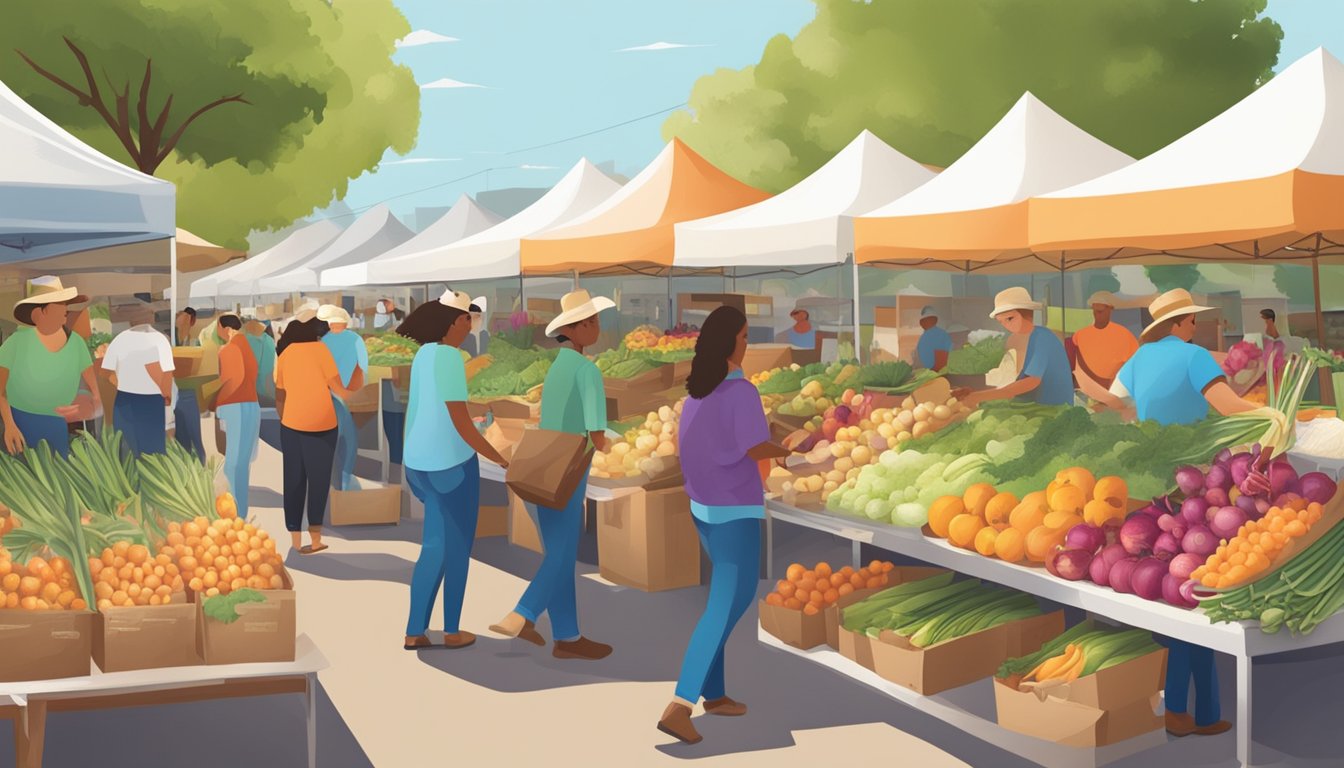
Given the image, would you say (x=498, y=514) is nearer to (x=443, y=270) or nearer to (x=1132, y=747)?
(x=443, y=270)

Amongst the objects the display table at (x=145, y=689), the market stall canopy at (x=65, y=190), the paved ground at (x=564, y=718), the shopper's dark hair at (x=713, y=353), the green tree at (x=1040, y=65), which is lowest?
the paved ground at (x=564, y=718)

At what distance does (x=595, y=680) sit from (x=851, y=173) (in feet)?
18.1

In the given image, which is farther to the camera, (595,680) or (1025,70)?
(1025,70)

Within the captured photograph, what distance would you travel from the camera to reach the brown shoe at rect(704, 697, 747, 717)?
5.57m

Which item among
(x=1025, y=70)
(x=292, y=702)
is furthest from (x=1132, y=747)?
(x=1025, y=70)

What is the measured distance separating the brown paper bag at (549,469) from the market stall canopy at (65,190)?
2.22m

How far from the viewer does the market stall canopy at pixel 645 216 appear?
11641mm

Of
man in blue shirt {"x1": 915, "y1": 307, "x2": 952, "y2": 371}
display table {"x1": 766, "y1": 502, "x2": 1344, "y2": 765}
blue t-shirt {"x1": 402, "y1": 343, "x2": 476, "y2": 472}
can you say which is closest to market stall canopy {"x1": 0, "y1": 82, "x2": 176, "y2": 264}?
blue t-shirt {"x1": 402, "y1": 343, "x2": 476, "y2": 472}

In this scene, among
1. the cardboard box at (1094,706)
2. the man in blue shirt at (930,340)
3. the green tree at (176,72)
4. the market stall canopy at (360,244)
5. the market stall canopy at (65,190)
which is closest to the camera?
the cardboard box at (1094,706)

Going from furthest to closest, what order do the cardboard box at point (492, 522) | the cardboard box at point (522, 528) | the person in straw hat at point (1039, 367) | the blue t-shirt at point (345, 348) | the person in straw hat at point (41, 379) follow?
1. the blue t-shirt at point (345, 348)
2. the cardboard box at point (492, 522)
3. the cardboard box at point (522, 528)
4. the person in straw hat at point (41, 379)
5. the person in straw hat at point (1039, 367)

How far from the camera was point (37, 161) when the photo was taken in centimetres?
628

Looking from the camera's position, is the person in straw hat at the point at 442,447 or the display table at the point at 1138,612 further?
the person in straw hat at the point at 442,447

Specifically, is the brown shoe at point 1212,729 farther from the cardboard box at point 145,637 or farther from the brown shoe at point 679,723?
the cardboard box at point 145,637

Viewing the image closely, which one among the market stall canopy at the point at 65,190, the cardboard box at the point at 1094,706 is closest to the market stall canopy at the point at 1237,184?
the cardboard box at the point at 1094,706
